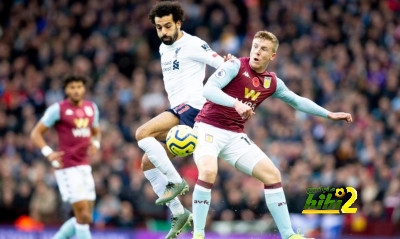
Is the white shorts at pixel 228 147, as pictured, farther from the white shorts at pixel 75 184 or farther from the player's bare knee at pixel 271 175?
the white shorts at pixel 75 184

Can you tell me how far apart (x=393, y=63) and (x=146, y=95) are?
6285 mm

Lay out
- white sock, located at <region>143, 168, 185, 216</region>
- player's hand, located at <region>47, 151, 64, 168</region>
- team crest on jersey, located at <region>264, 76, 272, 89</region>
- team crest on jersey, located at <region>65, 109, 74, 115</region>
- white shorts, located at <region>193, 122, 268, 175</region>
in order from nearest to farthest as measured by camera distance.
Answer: white shorts, located at <region>193, 122, 268, 175</region>
team crest on jersey, located at <region>264, 76, 272, 89</region>
white sock, located at <region>143, 168, 185, 216</region>
player's hand, located at <region>47, 151, 64, 168</region>
team crest on jersey, located at <region>65, 109, 74, 115</region>

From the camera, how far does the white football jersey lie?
10.6 meters

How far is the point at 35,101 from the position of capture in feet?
71.1

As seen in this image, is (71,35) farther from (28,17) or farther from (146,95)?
(146,95)

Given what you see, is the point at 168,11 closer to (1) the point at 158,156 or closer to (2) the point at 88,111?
(1) the point at 158,156

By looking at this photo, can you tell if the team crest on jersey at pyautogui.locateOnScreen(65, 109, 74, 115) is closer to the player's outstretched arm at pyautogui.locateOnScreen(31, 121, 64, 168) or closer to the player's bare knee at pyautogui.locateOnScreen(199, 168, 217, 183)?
the player's outstretched arm at pyautogui.locateOnScreen(31, 121, 64, 168)

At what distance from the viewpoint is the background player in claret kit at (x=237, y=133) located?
9.58 meters

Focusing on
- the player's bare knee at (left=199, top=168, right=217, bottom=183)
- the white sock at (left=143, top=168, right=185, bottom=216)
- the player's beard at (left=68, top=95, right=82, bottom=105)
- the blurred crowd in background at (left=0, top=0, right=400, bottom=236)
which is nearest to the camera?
the player's bare knee at (left=199, top=168, right=217, bottom=183)

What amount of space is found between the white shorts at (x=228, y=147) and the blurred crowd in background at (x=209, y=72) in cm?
573

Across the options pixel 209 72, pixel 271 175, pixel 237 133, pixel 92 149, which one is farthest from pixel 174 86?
pixel 209 72

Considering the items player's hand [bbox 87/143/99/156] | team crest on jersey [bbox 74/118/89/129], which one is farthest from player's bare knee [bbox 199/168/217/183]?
team crest on jersey [bbox 74/118/89/129]

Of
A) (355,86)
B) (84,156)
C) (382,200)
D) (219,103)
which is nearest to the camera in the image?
(219,103)

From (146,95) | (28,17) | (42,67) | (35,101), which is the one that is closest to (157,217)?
(146,95)
